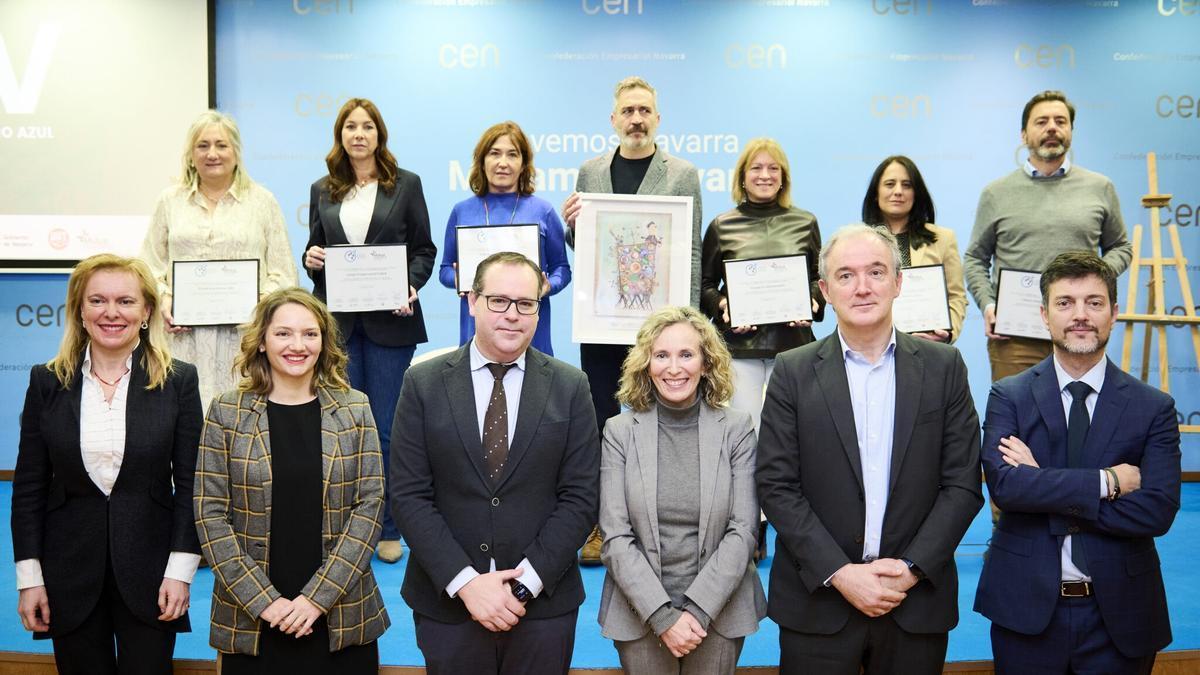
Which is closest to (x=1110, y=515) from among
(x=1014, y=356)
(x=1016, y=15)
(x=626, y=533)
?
(x=626, y=533)

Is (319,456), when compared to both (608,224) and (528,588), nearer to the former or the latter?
(528,588)

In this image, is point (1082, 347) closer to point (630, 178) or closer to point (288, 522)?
point (630, 178)

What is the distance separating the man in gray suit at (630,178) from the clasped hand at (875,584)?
1.85m

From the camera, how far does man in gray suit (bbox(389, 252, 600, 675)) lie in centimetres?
269

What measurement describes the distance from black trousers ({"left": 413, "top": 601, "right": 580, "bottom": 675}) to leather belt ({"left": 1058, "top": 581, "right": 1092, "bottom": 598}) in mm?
1516

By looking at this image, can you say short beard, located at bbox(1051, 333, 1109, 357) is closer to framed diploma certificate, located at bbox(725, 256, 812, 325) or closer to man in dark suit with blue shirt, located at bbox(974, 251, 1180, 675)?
man in dark suit with blue shirt, located at bbox(974, 251, 1180, 675)

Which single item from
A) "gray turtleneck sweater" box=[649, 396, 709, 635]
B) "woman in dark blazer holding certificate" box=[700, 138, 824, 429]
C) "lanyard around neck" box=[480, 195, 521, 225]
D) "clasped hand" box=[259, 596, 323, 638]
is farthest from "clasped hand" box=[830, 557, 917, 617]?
"lanyard around neck" box=[480, 195, 521, 225]

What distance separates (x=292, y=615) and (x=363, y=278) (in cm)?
203

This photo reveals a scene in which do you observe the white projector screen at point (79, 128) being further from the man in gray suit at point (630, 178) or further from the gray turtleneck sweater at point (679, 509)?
the gray turtleneck sweater at point (679, 509)

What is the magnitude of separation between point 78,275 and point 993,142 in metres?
6.43

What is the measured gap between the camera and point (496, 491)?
2.74 meters

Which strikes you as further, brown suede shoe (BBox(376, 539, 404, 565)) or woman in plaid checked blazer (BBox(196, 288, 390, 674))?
brown suede shoe (BBox(376, 539, 404, 565))

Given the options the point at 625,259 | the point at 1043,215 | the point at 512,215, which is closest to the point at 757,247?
the point at 625,259

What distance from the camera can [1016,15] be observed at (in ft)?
23.1
